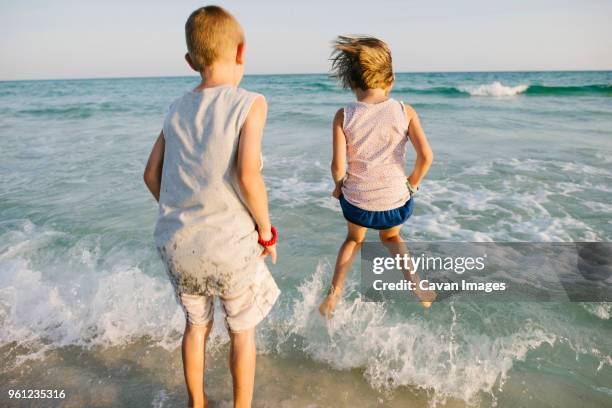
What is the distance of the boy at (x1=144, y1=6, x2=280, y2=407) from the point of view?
159 centimetres

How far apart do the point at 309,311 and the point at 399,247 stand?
0.87 meters

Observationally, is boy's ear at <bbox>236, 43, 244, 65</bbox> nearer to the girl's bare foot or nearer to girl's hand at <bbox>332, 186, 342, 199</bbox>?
girl's hand at <bbox>332, 186, 342, 199</bbox>

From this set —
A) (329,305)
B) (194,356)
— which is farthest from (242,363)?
(329,305)

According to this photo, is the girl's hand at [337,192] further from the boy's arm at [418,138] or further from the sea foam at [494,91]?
the sea foam at [494,91]

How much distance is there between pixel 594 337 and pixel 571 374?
50 centimetres

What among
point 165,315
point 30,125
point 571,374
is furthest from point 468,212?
point 30,125

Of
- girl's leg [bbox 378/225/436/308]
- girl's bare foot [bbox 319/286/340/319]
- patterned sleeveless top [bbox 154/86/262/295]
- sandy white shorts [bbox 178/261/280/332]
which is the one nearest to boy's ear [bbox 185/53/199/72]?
patterned sleeveless top [bbox 154/86/262/295]

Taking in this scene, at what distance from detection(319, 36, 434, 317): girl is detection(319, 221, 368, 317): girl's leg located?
0.21 meters

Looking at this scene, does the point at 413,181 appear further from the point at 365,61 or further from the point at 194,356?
the point at 194,356

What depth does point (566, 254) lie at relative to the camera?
13.0 feet

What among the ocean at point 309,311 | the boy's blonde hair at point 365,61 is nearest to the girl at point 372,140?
the boy's blonde hair at point 365,61

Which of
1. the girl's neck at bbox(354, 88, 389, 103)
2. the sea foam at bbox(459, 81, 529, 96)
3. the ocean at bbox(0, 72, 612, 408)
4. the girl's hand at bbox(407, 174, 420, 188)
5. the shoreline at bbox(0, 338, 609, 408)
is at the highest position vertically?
the sea foam at bbox(459, 81, 529, 96)

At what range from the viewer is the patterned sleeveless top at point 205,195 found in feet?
5.20

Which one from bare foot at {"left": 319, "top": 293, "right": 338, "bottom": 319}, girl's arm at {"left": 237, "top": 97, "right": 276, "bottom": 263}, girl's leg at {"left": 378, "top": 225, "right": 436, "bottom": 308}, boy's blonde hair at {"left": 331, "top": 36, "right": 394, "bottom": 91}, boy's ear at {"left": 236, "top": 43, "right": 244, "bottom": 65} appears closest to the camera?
girl's arm at {"left": 237, "top": 97, "right": 276, "bottom": 263}
